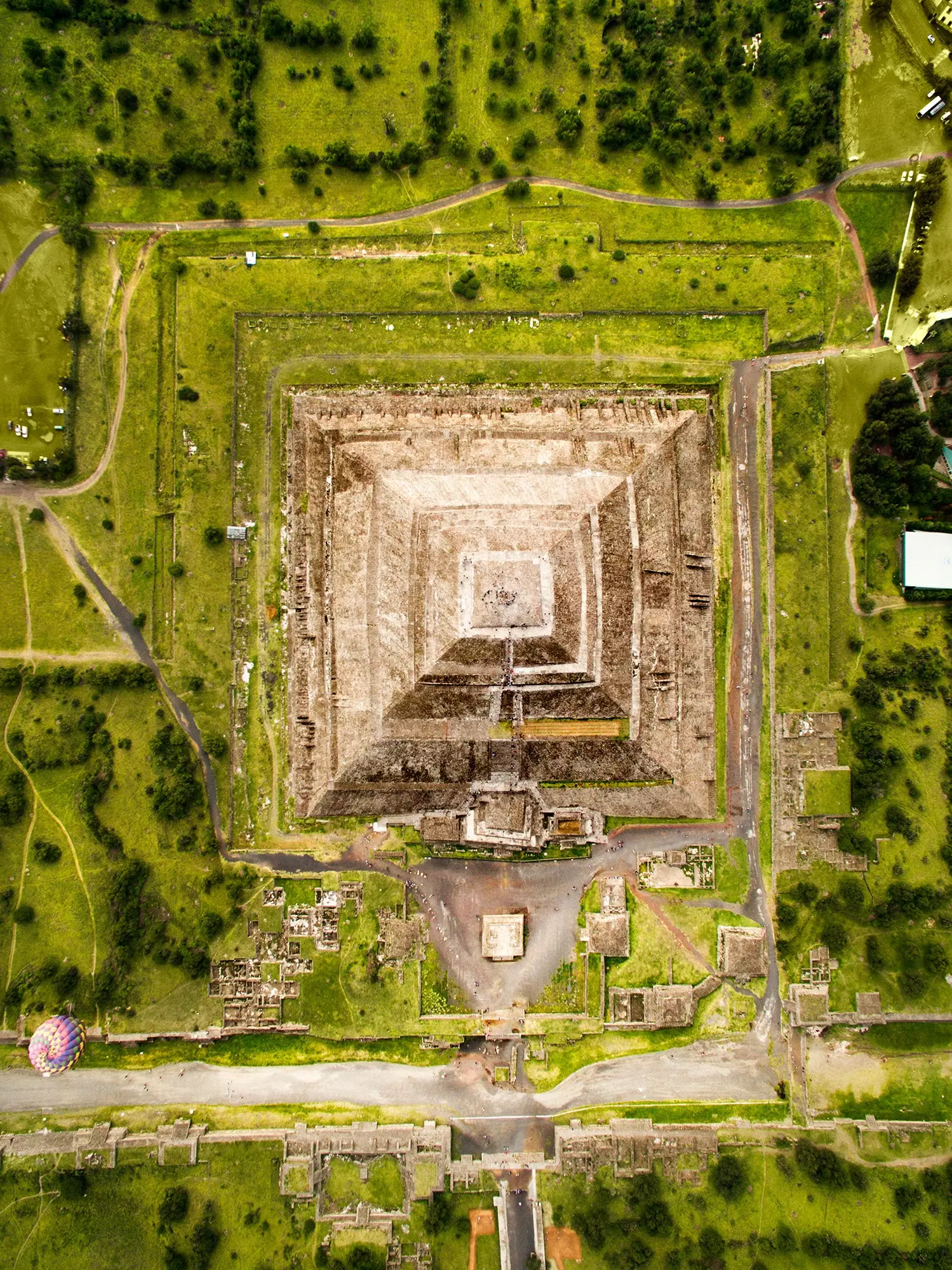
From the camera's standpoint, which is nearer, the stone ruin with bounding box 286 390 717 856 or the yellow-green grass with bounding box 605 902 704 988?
the stone ruin with bounding box 286 390 717 856

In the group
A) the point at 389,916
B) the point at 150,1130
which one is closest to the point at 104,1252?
the point at 150,1130

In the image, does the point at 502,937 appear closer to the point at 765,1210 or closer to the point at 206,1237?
the point at 765,1210

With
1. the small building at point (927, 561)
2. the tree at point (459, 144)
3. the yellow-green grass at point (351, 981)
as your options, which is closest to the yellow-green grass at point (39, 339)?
the tree at point (459, 144)

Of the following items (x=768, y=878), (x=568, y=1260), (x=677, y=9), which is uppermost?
(x=677, y=9)

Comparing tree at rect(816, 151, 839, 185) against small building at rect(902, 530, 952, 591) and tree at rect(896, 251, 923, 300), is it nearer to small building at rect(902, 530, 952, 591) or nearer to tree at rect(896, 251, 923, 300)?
tree at rect(896, 251, 923, 300)

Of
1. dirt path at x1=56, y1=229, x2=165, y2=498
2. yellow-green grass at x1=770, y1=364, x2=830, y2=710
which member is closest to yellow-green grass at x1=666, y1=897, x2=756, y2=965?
yellow-green grass at x1=770, y1=364, x2=830, y2=710

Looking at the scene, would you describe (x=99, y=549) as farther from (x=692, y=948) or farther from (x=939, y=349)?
(x=939, y=349)

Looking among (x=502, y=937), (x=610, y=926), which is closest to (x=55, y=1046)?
(x=502, y=937)
